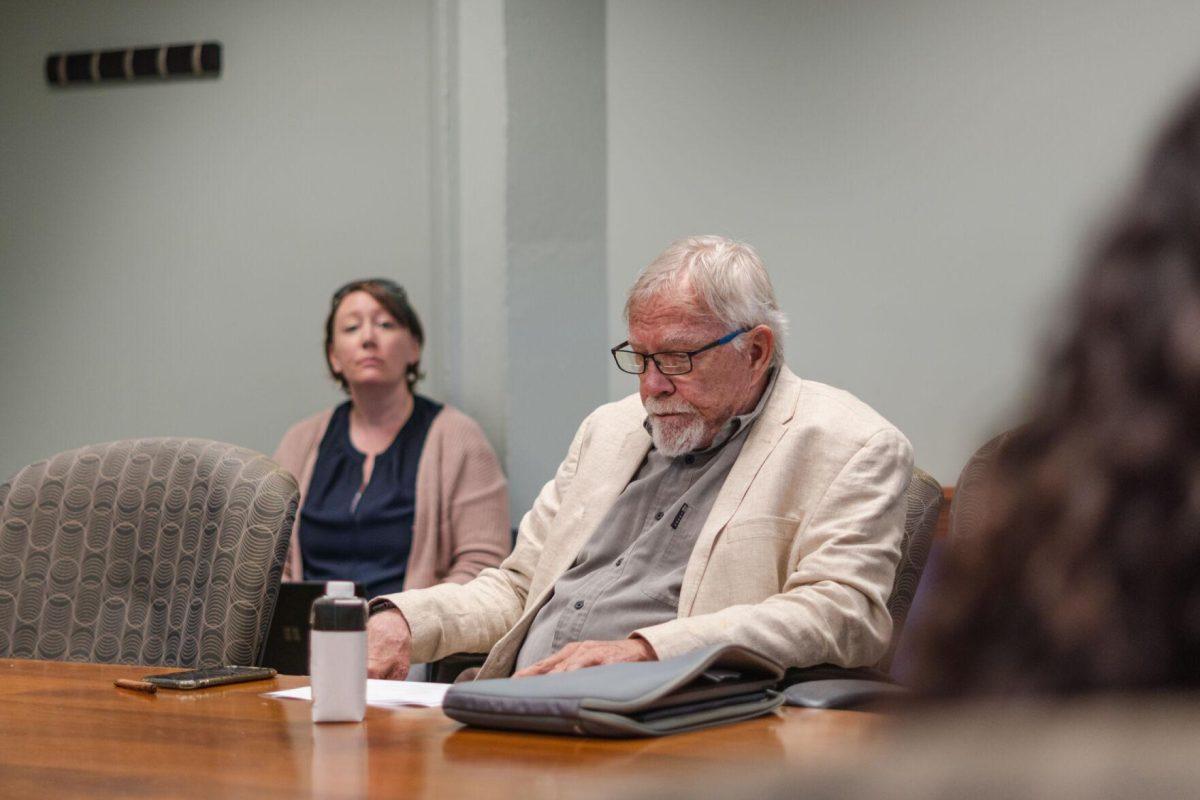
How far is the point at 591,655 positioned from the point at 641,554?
1.65 feet

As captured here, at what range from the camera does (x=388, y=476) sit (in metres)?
4.05

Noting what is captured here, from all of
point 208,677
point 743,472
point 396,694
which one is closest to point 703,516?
point 743,472

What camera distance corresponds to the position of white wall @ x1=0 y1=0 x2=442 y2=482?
460 centimetres

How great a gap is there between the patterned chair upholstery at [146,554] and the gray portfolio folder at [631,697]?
896 mm

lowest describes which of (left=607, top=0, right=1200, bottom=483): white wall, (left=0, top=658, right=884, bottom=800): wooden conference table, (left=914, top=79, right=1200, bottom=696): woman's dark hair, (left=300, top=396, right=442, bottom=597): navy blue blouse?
(left=300, top=396, right=442, bottom=597): navy blue blouse

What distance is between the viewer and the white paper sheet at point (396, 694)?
184 cm

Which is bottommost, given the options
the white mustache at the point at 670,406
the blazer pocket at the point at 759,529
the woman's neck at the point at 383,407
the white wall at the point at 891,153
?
the blazer pocket at the point at 759,529

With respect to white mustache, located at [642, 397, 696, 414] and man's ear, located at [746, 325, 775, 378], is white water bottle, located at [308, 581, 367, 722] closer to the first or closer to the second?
white mustache, located at [642, 397, 696, 414]

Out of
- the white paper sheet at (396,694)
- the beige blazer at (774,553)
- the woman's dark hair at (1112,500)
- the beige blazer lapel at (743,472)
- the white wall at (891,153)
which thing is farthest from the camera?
the white wall at (891,153)

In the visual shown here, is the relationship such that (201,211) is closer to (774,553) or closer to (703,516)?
(703,516)

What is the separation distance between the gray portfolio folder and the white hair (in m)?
1.00

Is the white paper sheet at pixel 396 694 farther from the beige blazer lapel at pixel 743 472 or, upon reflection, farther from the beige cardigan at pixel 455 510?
the beige cardigan at pixel 455 510

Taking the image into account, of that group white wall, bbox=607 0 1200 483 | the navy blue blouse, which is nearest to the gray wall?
white wall, bbox=607 0 1200 483

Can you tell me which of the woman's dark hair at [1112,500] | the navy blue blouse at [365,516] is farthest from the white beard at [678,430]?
the woman's dark hair at [1112,500]
